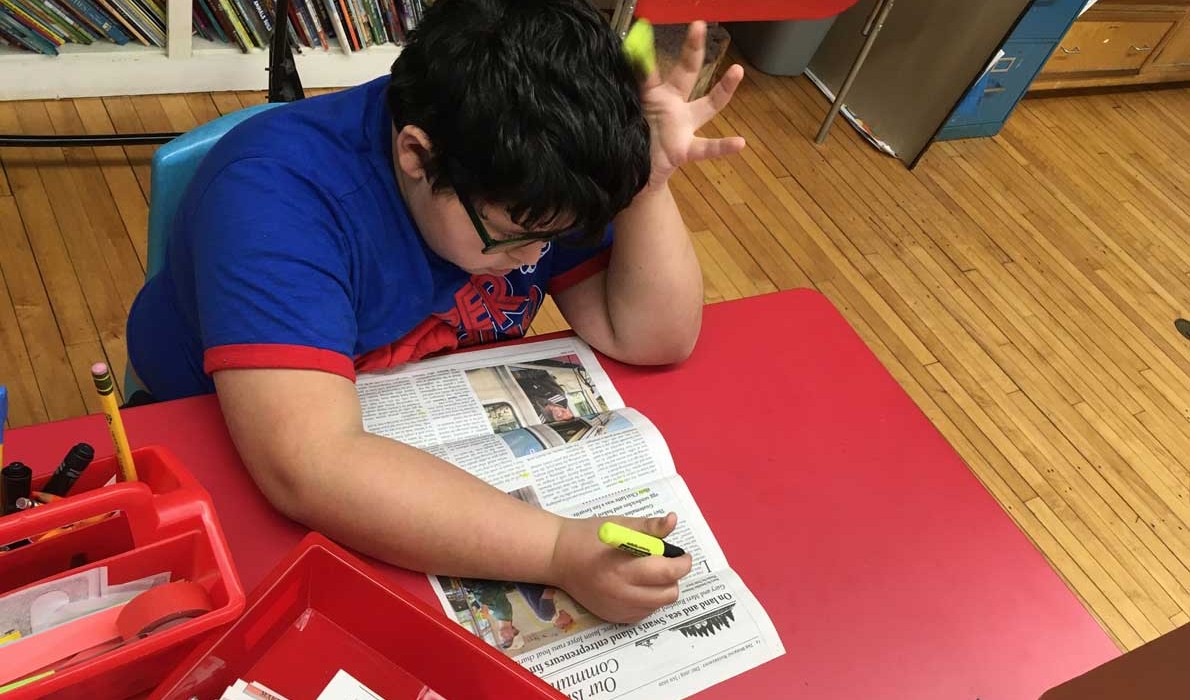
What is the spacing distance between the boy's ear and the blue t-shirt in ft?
0.17

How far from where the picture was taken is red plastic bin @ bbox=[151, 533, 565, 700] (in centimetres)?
59

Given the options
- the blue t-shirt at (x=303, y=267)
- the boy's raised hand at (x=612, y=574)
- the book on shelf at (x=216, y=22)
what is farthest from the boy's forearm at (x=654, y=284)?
the book on shelf at (x=216, y=22)

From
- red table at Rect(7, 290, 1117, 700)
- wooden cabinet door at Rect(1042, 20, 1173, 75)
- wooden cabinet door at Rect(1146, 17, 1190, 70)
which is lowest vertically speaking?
wooden cabinet door at Rect(1146, 17, 1190, 70)

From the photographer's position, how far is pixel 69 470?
0.54m

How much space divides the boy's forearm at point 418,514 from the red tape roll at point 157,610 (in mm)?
181

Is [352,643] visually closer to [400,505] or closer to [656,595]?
[400,505]

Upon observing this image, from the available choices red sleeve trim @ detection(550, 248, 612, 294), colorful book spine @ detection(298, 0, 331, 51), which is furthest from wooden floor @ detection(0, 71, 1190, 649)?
red sleeve trim @ detection(550, 248, 612, 294)

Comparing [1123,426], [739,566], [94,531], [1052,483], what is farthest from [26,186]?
[1123,426]

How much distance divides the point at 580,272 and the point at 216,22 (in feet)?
5.44

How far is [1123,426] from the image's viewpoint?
2268 millimetres

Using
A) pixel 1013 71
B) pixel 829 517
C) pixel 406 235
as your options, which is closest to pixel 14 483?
pixel 406 235

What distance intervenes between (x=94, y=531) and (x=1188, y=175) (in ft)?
13.1

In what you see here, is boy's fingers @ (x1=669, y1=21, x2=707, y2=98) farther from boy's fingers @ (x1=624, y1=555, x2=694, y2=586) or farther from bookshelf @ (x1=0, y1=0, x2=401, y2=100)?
bookshelf @ (x1=0, y1=0, x2=401, y2=100)

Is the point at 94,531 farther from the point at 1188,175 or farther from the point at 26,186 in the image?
the point at 1188,175
